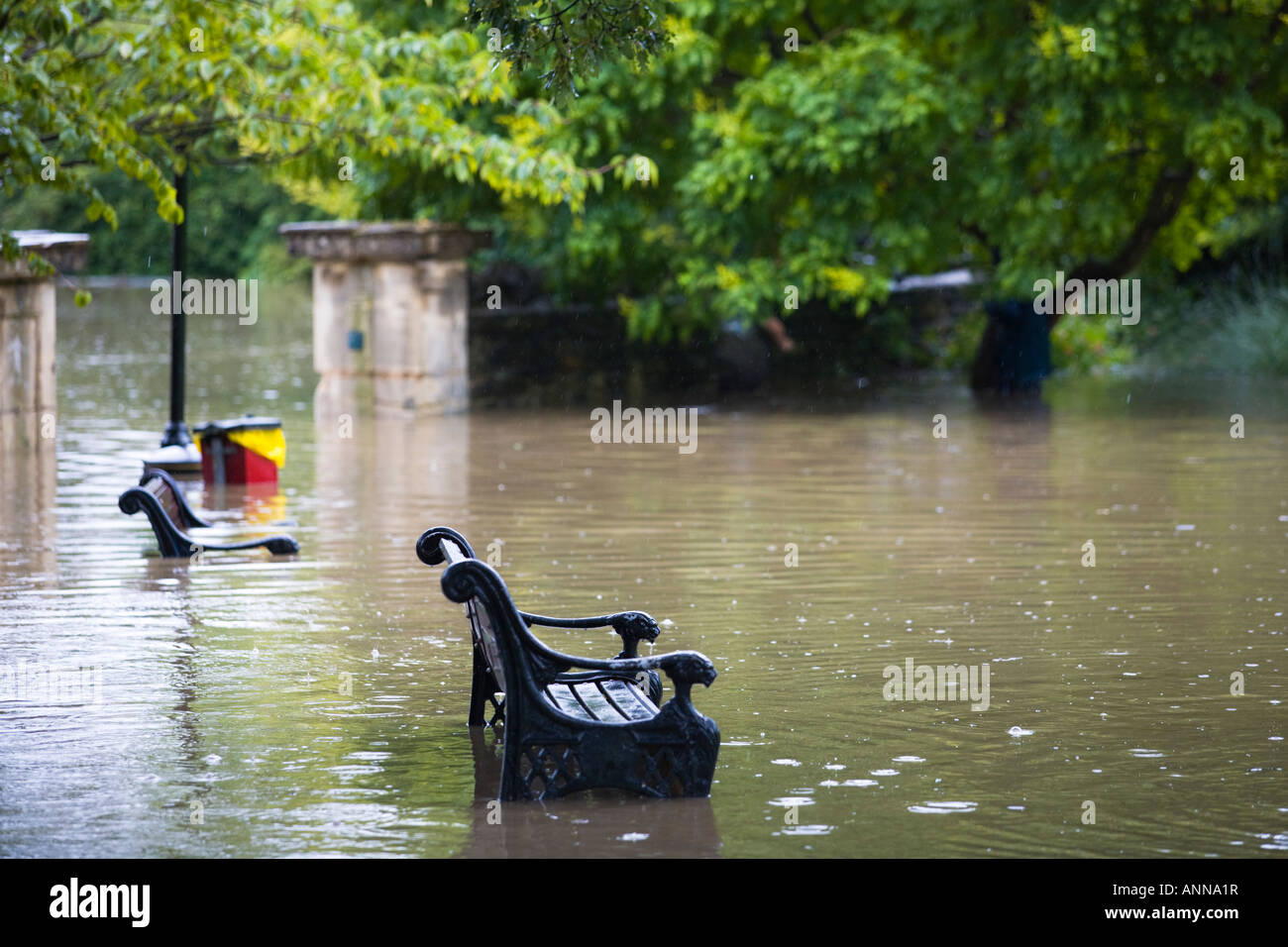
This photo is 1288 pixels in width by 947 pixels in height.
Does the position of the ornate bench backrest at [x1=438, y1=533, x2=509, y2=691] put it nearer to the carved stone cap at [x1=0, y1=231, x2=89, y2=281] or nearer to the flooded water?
the flooded water

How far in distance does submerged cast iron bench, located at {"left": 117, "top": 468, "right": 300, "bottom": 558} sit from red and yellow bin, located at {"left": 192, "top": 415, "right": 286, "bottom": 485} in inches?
94.5

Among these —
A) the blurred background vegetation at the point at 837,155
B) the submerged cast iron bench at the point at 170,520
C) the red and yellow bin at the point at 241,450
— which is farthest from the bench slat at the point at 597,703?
the blurred background vegetation at the point at 837,155

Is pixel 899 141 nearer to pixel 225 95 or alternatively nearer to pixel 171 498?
pixel 225 95

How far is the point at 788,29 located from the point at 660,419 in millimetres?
5017

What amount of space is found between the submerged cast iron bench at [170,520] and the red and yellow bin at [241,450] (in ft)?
7.87

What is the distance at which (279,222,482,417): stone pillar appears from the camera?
66.4ft

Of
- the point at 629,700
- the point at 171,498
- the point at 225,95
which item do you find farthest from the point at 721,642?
the point at 225,95

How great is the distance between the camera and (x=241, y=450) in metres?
14.4

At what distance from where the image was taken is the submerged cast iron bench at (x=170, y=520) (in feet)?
34.6

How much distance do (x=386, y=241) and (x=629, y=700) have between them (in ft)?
47.4

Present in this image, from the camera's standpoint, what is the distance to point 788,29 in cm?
2172

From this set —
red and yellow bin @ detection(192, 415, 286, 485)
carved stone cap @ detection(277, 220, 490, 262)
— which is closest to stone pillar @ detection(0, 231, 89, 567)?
red and yellow bin @ detection(192, 415, 286, 485)
